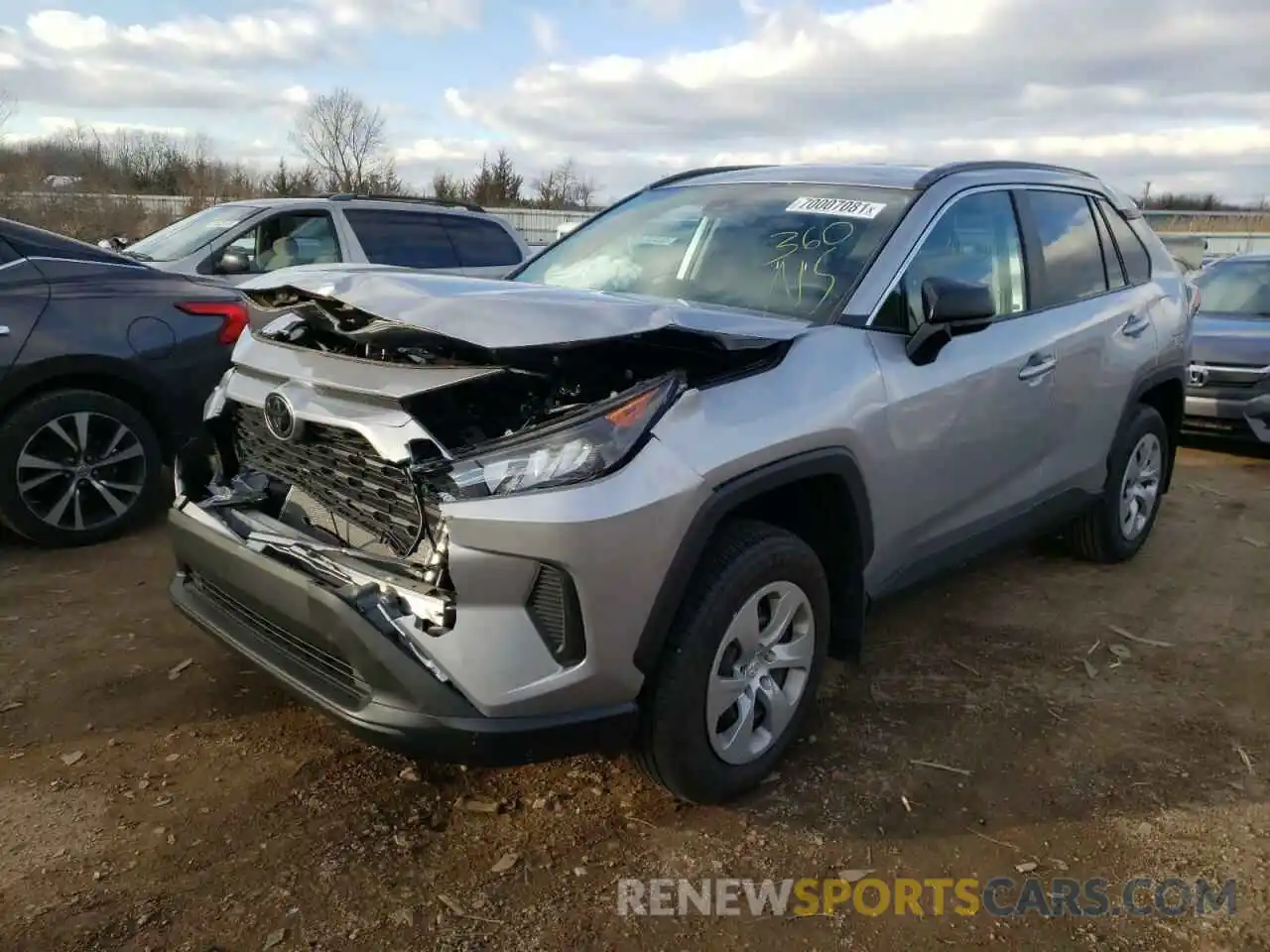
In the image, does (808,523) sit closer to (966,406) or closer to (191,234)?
(966,406)

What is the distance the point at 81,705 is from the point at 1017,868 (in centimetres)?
296

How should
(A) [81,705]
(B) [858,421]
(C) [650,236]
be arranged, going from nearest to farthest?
1. (B) [858,421]
2. (A) [81,705]
3. (C) [650,236]

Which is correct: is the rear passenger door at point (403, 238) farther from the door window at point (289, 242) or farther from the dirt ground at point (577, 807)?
the dirt ground at point (577, 807)

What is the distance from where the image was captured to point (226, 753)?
3.07 meters

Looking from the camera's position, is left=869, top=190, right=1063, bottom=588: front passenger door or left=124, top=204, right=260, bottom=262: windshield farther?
left=124, top=204, right=260, bottom=262: windshield

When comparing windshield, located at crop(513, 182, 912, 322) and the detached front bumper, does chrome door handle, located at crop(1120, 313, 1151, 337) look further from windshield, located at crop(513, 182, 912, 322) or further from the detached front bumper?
the detached front bumper

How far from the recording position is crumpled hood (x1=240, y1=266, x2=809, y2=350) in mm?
2408

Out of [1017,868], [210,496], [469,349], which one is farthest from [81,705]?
[1017,868]

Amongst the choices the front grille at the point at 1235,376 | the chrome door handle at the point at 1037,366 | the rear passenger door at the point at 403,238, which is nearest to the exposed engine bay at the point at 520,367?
the chrome door handle at the point at 1037,366

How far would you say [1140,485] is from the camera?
512cm

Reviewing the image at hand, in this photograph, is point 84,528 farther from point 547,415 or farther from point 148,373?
point 547,415

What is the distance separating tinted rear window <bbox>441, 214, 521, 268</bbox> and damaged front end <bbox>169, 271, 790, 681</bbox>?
649 centimetres

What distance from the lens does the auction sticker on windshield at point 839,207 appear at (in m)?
3.50

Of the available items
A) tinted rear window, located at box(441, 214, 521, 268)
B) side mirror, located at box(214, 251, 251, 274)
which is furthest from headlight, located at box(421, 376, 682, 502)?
tinted rear window, located at box(441, 214, 521, 268)
